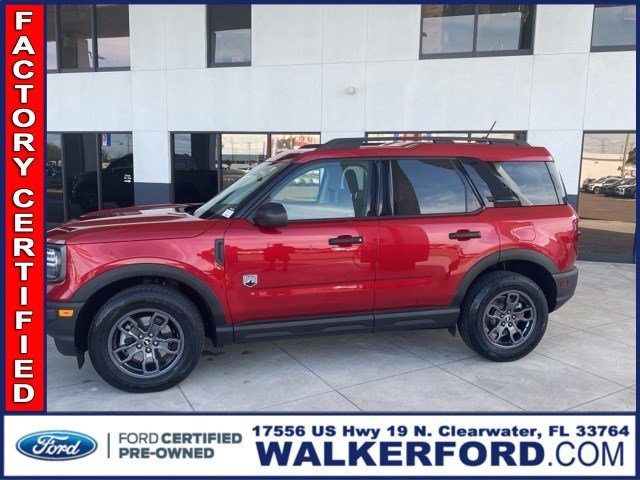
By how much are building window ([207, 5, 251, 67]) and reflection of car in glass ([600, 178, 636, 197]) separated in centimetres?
695

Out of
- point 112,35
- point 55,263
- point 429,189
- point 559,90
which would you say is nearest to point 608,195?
point 559,90

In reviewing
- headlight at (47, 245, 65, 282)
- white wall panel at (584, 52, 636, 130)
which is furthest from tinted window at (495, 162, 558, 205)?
white wall panel at (584, 52, 636, 130)

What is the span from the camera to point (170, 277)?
148 inches

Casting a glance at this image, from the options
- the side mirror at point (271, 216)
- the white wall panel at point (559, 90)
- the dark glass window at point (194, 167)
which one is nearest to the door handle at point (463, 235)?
the side mirror at point (271, 216)

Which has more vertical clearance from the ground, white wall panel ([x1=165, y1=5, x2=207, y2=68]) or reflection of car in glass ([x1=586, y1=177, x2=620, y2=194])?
white wall panel ([x1=165, y1=5, x2=207, y2=68])

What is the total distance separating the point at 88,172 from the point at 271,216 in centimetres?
932

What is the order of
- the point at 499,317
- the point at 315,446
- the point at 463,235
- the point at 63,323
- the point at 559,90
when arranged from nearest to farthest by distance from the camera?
1. the point at 315,446
2. the point at 63,323
3. the point at 463,235
4. the point at 499,317
5. the point at 559,90

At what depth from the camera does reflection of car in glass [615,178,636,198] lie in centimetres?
893

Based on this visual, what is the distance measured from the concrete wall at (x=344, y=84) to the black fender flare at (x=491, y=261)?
5.29 meters

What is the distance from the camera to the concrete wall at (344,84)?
28.7ft

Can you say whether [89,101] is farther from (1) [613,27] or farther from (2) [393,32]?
(1) [613,27]

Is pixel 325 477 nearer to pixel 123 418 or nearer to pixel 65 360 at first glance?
pixel 123 418

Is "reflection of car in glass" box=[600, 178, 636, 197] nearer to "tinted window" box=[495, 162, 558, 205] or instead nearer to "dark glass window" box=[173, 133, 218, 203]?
"tinted window" box=[495, 162, 558, 205]

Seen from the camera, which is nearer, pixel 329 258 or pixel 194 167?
pixel 329 258
